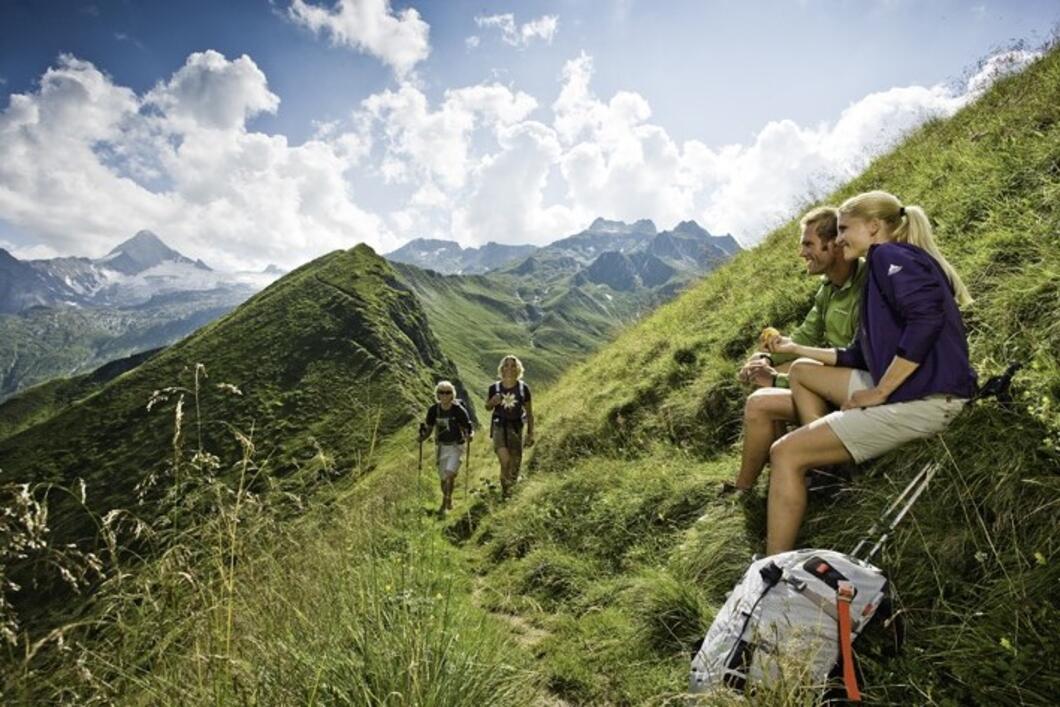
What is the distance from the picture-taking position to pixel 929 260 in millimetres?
4266

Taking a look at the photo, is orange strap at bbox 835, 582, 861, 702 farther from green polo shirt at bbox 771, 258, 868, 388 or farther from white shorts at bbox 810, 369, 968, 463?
green polo shirt at bbox 771, 258, 868, 388

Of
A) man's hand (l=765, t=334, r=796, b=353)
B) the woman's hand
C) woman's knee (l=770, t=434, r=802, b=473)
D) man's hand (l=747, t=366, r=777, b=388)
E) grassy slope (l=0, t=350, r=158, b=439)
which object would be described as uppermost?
grassy slope (l=0, t=350, r=158, b=439)

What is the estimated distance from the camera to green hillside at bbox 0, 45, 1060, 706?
10.4ft

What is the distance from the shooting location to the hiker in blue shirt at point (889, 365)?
4172 millimetres

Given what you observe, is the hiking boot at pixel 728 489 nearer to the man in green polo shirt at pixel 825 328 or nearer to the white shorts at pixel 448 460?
the man in green polo shirt at pixel 825 328

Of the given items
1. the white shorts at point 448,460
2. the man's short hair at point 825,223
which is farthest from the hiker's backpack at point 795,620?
the white shorts at point 448,460

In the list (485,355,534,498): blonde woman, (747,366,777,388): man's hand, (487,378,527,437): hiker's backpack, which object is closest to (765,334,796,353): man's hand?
(747,366,777,388): man's hand

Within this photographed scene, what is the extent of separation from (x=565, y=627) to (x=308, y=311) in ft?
356

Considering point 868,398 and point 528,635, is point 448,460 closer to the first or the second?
point 528,635

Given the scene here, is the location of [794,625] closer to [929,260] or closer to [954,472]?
[954,472]

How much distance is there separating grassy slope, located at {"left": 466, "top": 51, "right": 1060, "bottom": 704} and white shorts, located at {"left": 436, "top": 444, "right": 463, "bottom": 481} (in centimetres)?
196

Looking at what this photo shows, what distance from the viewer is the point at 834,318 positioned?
5.85 m

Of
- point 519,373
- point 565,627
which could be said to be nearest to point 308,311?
point 519,373

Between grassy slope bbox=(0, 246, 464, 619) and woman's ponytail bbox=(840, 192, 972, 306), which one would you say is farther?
grassy slope bbox=(0, 246, 464, 619)
